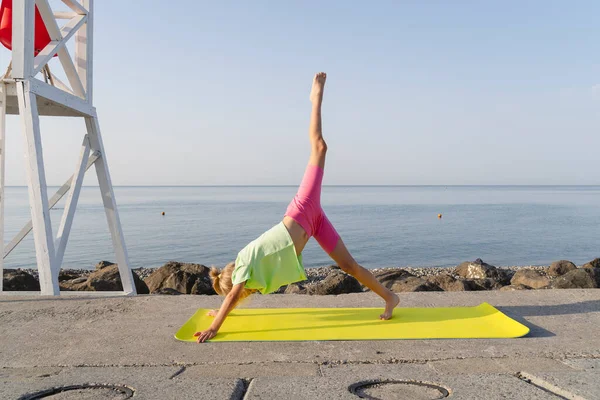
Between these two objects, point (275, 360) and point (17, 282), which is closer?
point (275, 360)

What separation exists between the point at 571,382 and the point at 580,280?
6.62 m

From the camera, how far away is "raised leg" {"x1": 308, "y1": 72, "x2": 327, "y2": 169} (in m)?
4.79

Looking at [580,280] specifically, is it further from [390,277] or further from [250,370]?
[250,370]

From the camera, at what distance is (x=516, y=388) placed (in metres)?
2.99

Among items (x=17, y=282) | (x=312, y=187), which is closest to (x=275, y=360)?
(x=312, y=187)

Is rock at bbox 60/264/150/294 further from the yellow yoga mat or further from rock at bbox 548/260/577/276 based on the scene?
rock at bbox 548/260/577/276

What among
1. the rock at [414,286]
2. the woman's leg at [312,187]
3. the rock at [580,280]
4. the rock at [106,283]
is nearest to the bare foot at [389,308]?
the woman's leg at [312,187]

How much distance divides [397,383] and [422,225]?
33.6 m

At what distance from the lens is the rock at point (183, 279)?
9.87 meters

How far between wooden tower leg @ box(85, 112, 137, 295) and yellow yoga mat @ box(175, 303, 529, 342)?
2013 mm

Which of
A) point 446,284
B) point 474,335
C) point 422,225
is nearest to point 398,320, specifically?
point 474,335

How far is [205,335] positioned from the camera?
420 centimetres

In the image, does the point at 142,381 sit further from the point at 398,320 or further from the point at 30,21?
the point at 30,21

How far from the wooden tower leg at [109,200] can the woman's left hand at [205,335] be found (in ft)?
9.17
